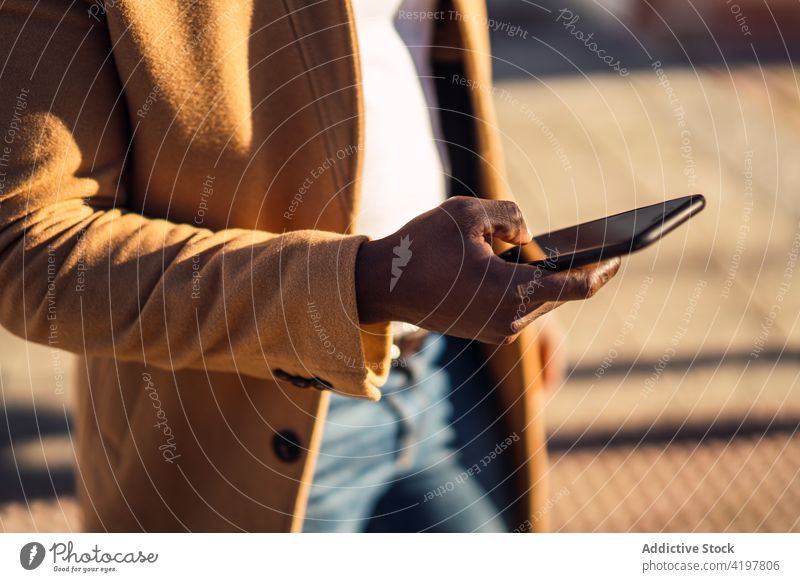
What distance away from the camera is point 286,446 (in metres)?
0.67

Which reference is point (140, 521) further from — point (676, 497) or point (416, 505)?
point (676, 497)

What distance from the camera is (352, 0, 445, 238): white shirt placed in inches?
26.4

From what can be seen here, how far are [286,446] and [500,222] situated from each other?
280 millimetres

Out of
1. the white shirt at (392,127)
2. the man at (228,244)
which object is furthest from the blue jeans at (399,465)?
the white shirt at (392,127)

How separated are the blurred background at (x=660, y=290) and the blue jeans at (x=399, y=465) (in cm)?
62

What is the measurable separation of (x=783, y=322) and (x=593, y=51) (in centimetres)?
181

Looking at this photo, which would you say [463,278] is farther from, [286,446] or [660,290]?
[660,290]

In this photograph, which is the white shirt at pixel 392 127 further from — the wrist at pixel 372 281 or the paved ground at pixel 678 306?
the paved ground at pixel 678 306

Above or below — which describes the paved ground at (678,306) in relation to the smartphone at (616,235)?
below

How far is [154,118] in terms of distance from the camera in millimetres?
581

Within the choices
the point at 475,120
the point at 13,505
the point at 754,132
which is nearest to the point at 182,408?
the point at 475,120

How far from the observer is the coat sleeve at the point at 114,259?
535mm

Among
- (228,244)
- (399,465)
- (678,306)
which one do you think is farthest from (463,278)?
(678,306)

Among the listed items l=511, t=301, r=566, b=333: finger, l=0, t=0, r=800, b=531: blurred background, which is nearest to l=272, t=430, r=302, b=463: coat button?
l=511, t=301, r=566, b=333: finger
